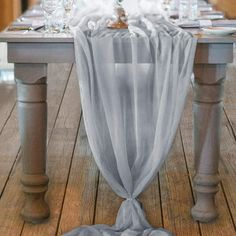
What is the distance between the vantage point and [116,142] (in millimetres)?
2410

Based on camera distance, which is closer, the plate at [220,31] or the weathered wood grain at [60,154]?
the plate at [220,31]

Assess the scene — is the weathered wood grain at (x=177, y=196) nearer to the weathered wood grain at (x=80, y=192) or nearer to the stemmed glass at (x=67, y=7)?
the weathered wood grain at (x=80, y=192)

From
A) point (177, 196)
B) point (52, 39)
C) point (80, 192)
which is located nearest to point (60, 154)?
point (80, 192)

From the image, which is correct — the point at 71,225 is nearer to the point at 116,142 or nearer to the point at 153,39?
the point at 116,142

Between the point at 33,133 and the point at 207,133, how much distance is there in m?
0.63

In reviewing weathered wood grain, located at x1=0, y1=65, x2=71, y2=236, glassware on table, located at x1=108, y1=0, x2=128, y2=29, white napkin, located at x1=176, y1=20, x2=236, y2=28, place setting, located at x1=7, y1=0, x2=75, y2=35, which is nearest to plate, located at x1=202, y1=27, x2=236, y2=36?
Result: white napkin, located at x1=176, y1=20, x2=236, y2=28

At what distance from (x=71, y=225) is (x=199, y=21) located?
98 centimetres

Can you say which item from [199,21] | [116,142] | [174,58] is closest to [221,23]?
[199,21]

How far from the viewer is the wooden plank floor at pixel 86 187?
8.41 feet

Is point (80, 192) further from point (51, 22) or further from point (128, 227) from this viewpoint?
point (51, 22)

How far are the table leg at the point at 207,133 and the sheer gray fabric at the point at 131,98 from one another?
0.10m

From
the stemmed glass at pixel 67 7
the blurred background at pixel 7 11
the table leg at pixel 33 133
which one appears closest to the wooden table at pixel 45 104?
the table leg at pixel 33 133

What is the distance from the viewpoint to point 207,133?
2.51 m

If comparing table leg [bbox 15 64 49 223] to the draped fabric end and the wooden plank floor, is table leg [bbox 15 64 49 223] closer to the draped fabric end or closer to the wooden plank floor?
the wooden plank floor
